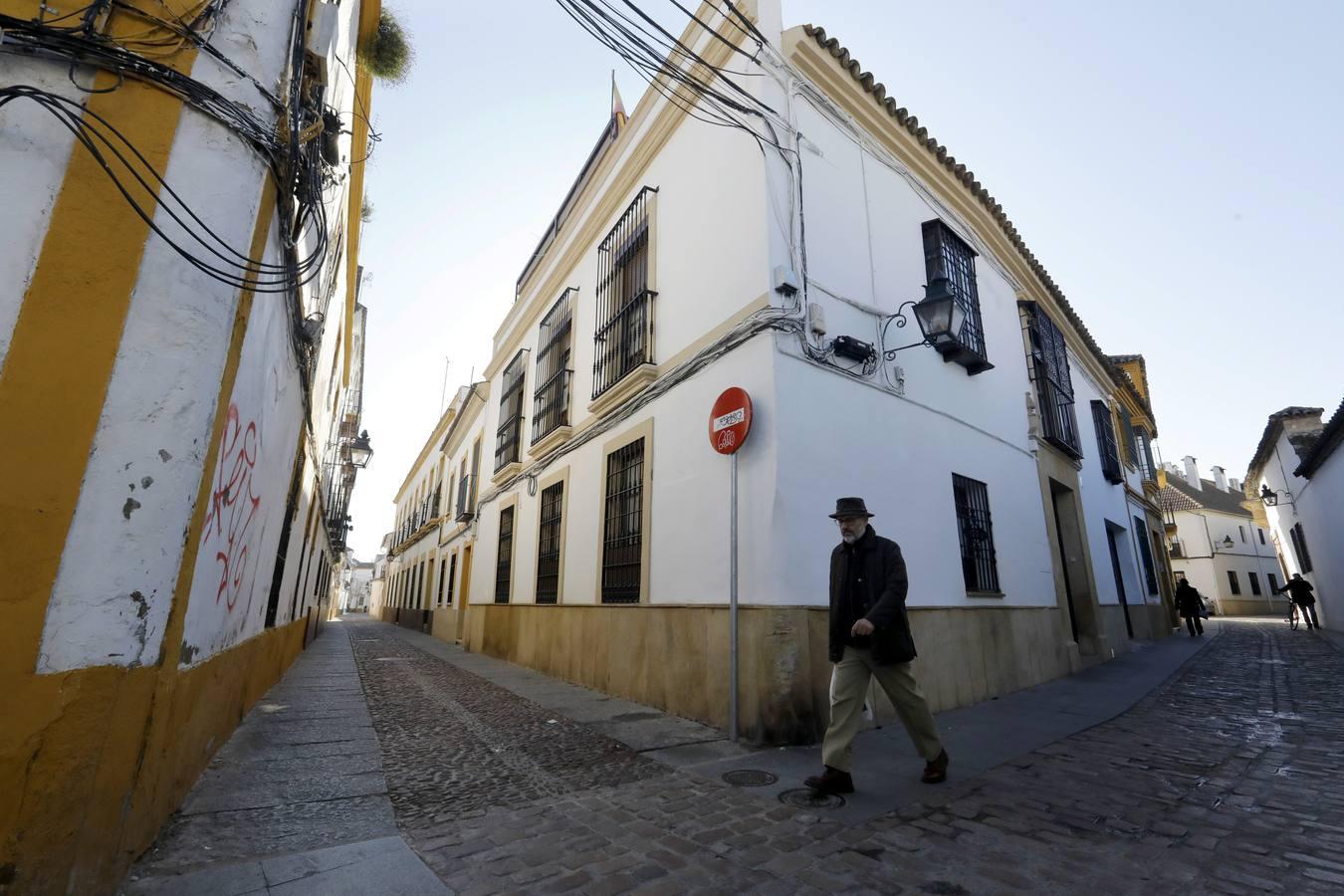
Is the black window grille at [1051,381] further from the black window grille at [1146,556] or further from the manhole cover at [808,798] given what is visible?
the manhole cover at [808,798]

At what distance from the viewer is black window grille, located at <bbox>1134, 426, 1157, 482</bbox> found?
1588 cm

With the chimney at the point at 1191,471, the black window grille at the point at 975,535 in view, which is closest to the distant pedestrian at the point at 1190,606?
the black window grille at the point at 975,535

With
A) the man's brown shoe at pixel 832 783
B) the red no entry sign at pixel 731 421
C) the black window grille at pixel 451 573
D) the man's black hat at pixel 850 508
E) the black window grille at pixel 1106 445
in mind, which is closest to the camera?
the man's brown shoe at pixel 832 783

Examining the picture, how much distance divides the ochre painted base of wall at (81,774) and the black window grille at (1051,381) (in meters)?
10.1

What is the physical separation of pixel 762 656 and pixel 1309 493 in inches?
791

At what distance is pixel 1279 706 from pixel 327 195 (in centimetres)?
934

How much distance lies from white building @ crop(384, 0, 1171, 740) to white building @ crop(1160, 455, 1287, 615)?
27351 millimetres

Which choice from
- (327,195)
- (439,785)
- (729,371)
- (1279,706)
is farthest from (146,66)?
(1279,706)

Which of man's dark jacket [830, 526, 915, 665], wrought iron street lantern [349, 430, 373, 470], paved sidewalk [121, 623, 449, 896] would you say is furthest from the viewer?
wrought iron street lantern [349, 430, 373, 470]

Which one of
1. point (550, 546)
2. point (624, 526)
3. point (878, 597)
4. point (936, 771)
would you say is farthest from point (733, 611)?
point (550, 546)

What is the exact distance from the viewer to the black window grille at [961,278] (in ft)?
23.5

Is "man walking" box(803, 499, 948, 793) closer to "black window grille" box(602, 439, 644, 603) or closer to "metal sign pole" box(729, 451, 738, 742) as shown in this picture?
"metal sign pole" box(729, 451, 738, 742)

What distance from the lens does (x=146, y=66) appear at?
236cm

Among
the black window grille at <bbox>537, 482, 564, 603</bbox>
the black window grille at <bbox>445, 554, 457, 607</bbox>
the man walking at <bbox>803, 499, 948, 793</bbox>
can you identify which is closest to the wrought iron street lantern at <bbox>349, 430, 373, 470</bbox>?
the black window grille at <bbox>445, 554, 457, 607</bbox>
